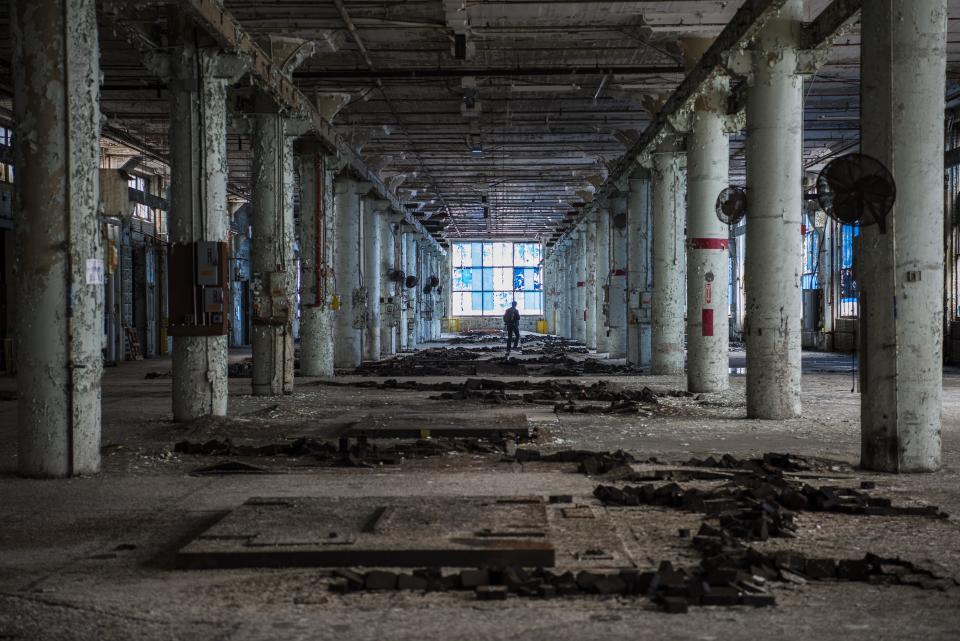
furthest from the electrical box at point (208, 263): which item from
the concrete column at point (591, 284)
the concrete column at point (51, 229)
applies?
the concrete column at point (591, 284)

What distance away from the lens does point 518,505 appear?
7.30 meters

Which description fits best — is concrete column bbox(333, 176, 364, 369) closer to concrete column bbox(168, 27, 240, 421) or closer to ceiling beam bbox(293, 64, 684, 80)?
ceiling beam bbox(293, 64, 684, 80)

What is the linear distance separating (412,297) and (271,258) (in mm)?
27554

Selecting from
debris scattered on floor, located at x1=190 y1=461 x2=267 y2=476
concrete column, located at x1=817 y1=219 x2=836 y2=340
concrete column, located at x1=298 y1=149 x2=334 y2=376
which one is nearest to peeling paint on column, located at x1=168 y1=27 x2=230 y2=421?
debris scattered on floor, located at x1=190 y1=461 x2=267 y2=476

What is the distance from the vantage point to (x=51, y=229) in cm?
930

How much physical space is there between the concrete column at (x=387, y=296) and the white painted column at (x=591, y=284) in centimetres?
800

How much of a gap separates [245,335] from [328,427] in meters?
33.7

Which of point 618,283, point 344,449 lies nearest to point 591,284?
point 618,283

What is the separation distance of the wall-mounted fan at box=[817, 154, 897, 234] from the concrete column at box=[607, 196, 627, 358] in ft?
63.2

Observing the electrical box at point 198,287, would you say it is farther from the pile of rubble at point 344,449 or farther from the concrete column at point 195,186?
the pile of rubble at point 344,449

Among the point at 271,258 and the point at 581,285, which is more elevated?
the point at 581,285

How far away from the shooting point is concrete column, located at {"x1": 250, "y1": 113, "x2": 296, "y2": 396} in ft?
57.9

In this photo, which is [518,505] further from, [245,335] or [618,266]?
[245,335]

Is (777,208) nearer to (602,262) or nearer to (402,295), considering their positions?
(602,262)
